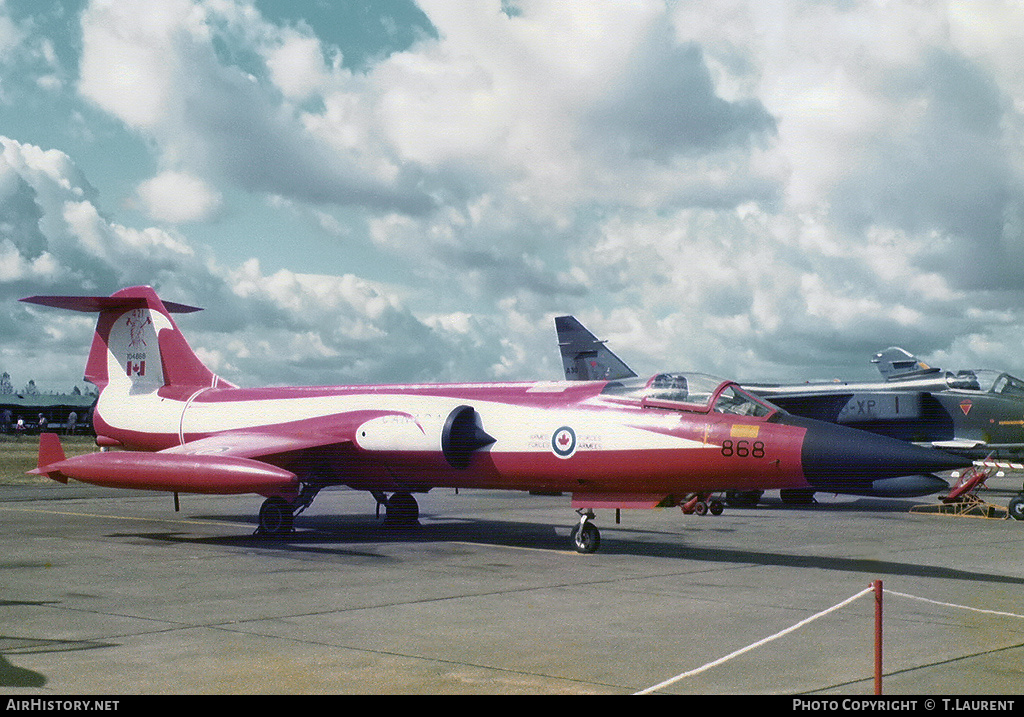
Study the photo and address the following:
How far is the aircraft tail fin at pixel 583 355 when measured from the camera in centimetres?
3145

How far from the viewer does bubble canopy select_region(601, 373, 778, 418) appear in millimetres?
13133

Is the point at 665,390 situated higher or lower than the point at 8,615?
higher

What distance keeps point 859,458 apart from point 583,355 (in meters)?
20.5

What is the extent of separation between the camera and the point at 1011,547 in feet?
52.3

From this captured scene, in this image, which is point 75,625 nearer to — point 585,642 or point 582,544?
point 585,642

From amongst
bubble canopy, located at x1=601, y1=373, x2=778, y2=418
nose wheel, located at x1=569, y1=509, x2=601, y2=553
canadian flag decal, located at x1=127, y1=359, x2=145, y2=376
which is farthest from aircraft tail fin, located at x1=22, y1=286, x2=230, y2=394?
bubble canopy, located at x1=601, y1=373, x2=778, y2=418

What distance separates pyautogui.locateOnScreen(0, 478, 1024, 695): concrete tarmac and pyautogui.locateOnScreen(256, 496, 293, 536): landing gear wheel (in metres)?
0.63

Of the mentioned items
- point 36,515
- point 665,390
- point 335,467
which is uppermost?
point 665,390

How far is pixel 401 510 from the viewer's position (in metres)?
18.5

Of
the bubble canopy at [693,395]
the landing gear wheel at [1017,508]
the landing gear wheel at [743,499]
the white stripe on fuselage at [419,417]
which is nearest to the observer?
the bubble canopy at [693,395]

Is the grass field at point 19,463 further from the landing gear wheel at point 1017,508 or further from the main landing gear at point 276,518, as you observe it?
the landing gear wheel at point 1017,508

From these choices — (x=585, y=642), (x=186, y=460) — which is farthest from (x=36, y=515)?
(x=585, y=642)

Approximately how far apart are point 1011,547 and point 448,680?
12.7 m

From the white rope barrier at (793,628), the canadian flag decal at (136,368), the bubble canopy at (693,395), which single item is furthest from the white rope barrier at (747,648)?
the canadian flag decal at (136,368)
